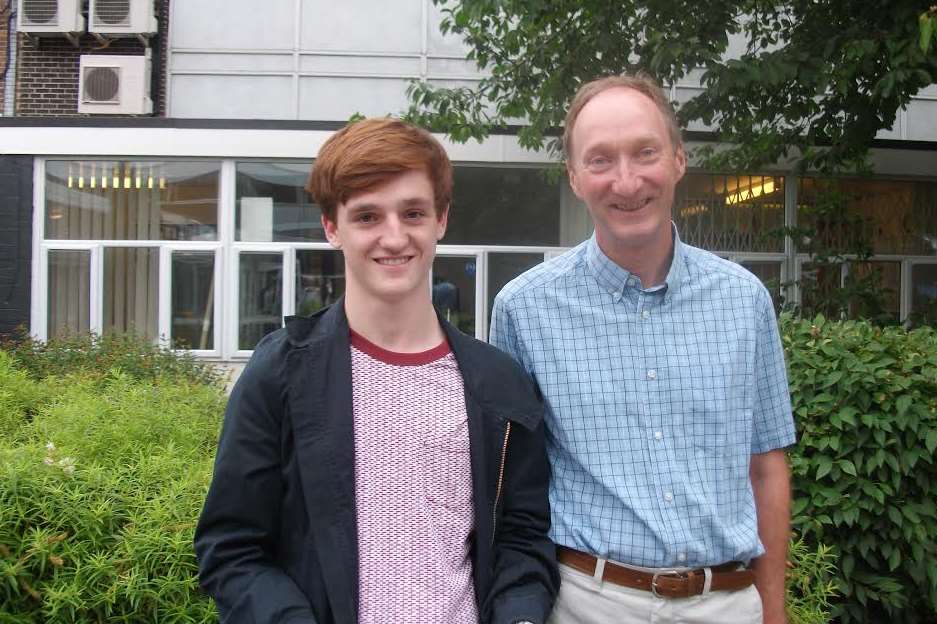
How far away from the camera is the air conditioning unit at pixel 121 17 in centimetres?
1323

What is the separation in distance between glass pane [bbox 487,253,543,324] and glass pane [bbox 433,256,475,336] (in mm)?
280

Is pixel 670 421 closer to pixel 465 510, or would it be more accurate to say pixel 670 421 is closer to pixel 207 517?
pixel 465 510

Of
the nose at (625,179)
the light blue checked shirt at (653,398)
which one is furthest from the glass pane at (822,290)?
the nose at (625,179)

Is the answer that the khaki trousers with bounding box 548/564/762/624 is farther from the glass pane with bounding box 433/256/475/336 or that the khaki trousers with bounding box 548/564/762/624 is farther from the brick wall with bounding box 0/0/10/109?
the brick wall with bounding box 0/0/10/109

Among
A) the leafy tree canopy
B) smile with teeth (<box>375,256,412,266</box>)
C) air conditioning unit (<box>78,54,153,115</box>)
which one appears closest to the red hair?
smile with teeth (<box>375,256,412,266</box>)

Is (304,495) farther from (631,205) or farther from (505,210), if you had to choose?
(505,210)

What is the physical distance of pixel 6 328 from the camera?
1345 cm

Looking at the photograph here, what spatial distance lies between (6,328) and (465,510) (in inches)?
530

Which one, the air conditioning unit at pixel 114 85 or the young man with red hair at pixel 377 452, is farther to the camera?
the air conditioning unit at pixel 114 85

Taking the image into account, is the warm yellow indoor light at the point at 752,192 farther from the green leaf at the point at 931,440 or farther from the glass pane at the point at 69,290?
the green leaf at the point at 931,440

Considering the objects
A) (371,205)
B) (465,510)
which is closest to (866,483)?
(465,510)

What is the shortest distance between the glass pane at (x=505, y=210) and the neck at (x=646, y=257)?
38.0 feet

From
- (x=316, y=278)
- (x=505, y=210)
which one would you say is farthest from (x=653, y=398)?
(x=316, y=278)

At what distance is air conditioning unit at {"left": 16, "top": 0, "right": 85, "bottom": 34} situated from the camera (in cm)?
1323
